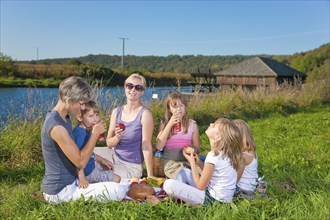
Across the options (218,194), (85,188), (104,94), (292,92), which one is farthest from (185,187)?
(292,92)

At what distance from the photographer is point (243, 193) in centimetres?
353

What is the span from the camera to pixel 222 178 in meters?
3.24

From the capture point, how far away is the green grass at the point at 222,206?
116 inches

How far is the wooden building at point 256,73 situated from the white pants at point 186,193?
3364cm

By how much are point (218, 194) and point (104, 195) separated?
1.01 meters

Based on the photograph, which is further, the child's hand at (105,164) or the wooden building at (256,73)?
the wooden building at (256,73)

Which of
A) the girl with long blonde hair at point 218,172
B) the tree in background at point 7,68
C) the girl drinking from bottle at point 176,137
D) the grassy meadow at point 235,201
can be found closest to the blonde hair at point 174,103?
the girl drinking from bottle at point 176,137

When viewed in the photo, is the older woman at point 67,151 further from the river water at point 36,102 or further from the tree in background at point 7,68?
the tree in background at point 7,68

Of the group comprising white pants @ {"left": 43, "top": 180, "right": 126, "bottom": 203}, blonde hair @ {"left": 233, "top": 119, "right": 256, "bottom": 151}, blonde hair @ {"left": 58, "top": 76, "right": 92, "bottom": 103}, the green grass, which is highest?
blonde hair @ {"left": 58, "top": 76, "right": 92, "bottom": 103}

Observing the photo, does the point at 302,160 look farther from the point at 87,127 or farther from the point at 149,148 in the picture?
the point at 87,127

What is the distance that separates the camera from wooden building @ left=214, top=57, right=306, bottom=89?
36.4 meters

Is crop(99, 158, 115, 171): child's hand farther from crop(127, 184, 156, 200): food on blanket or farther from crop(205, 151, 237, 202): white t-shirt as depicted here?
crop(205, 151, 237, 202): white t-shirt

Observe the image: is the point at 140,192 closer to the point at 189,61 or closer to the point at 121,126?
the point at 121,126

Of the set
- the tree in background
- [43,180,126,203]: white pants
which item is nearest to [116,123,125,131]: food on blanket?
[43,180,126,203]: white pants
